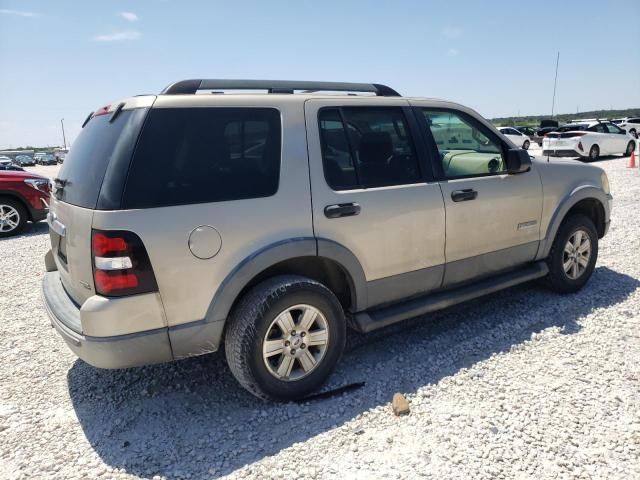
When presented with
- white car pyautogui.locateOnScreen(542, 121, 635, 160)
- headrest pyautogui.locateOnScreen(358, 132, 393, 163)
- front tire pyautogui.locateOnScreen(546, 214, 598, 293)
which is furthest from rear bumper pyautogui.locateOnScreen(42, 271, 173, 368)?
white car pyautogui.locateOnScreen(542, 121, 635, 160)

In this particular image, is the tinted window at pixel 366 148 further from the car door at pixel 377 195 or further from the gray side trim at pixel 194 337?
the gray side trim at pixel 194 337

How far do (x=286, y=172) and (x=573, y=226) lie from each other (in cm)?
310

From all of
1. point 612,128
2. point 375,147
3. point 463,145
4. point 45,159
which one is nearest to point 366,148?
point 375,147

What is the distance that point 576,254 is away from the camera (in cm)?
450

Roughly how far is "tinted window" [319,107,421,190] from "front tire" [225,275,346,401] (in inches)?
30.0

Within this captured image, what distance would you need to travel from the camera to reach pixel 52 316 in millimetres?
2906

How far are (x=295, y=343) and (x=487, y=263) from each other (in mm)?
1887

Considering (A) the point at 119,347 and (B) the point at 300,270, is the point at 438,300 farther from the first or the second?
(A) the point at 119,347

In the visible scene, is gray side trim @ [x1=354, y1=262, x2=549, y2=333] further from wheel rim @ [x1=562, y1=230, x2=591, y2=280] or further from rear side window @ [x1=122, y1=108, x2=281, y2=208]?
rear side window @ [x1=122, y1=108, x2=281, y2=208]

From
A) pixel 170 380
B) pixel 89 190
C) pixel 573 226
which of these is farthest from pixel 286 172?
pixel 573 226

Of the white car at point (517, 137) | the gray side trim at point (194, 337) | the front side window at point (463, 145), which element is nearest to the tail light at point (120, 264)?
the gray side trim at point (194, 337)

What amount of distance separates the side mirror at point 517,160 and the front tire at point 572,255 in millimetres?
937

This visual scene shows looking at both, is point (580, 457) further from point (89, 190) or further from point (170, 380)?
point (89, 190)

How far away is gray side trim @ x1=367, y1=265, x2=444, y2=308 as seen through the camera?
324 centimetres
